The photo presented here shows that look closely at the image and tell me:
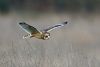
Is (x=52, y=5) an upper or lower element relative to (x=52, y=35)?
upper

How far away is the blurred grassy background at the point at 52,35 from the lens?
7.68 m

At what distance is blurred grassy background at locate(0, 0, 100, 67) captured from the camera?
768 centimetres

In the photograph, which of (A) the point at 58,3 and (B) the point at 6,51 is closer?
(B) the point at 6,51

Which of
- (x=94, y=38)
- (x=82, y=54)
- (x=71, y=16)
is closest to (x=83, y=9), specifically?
(x=71, y=16)

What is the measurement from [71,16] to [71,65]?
272 inches

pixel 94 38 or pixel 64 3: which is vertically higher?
pixel 64 3

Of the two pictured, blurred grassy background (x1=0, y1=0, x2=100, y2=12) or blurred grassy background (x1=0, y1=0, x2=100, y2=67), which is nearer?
blurred grassy background (x1=0, y1=0, x2=100, y2=67)

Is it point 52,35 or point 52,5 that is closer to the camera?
point 52,35

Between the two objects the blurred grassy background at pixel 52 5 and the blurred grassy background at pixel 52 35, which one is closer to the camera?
the blurred grassy background at pixel 52 35

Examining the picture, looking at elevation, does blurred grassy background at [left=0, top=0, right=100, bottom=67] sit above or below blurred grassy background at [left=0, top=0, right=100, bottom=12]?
below

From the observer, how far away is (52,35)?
11.9 metres

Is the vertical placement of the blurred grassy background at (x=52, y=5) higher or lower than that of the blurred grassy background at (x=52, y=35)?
higher

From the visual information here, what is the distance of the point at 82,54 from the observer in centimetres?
805

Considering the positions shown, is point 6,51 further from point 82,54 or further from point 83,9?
point 83,9
